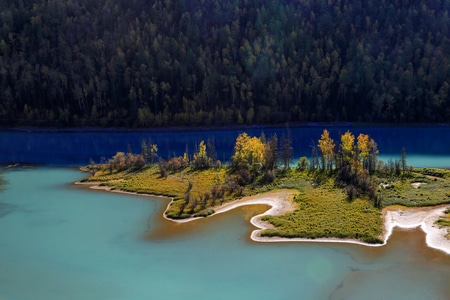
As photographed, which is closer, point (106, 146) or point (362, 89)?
point (106, 146)

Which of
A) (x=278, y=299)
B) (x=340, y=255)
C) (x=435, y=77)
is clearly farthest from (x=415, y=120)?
(x=278, y=299)

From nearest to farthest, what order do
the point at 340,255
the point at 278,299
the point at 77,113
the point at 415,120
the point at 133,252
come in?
the point at 278,299
the point at 340,255
the point at 133,252
the point at 415,120
the point at 77,113

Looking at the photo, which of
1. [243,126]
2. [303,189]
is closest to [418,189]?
[303,189]

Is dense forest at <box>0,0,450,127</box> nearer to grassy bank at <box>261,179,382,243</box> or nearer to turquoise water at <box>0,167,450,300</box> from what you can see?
grassy bank at <box>261,179,382,243</box>

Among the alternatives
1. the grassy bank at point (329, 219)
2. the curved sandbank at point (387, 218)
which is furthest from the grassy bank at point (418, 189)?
the grassy bank at point (329, 219)

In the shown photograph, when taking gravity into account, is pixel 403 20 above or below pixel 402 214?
above

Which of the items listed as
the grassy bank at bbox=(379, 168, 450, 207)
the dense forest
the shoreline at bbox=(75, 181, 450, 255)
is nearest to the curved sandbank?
the shoreline at bbox=(75, 181, 450, 255)

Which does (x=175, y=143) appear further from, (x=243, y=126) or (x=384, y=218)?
(x=384, y=218)

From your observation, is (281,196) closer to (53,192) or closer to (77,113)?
(53,192)
